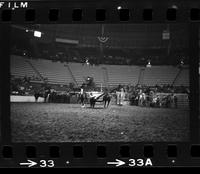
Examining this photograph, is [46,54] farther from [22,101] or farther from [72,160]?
[72,160]

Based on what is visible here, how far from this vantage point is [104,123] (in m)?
3.68

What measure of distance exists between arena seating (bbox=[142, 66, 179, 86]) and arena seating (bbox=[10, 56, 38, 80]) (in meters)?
1.16

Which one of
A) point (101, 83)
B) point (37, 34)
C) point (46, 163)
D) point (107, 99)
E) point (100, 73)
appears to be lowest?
point (46, 163)

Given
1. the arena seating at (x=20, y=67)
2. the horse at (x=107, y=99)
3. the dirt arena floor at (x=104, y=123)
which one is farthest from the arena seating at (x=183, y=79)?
the arena seating at (x=20, y=67)

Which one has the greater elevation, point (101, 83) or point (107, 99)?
point (101, 83)

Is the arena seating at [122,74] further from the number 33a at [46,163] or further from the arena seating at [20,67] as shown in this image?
the number 33a at [46,163]

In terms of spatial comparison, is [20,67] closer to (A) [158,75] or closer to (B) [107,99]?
(B) [107,99]

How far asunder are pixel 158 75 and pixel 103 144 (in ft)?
3.01

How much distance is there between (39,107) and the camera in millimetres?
3691

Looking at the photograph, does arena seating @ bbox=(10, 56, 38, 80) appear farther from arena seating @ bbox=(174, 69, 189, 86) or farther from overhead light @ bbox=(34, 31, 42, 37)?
arena seating @ bbox=(174, 69, 189, 86)

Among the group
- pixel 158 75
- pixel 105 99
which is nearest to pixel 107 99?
pixel 105 99

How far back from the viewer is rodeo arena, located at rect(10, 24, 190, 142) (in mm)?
3643

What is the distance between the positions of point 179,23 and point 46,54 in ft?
4.66
